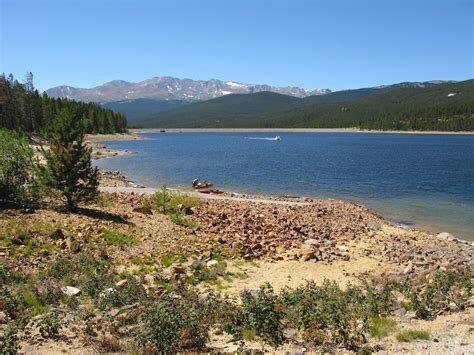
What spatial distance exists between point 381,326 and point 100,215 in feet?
47.9

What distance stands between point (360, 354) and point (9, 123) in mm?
99628

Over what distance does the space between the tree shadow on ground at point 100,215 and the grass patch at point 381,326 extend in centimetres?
1285

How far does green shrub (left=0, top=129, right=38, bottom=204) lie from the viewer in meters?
18.8

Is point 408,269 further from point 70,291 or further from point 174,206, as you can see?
point 174,206

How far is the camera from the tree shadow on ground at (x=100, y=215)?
19703 mm

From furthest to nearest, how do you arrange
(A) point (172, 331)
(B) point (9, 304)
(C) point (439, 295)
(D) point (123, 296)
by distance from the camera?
1. (C) point (439, 295)
2. (D) point (123, 296)
3. (B) point (9, 304)
4. (A) point (172, 331)

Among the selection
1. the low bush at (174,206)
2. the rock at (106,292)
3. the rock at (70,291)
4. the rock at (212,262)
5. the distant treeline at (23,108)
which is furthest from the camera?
the distant treeline at (23,108)

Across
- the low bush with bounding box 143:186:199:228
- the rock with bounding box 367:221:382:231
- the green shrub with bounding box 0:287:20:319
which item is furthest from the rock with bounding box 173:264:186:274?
the rock with bounding box 367:221:382:231

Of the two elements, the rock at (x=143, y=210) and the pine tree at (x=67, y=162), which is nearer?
the pine tree at (x=67, y=162)

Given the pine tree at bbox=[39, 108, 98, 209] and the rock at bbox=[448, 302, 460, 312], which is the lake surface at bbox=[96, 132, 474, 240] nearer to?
the rock at bbox=[448, 302, 460, 312]

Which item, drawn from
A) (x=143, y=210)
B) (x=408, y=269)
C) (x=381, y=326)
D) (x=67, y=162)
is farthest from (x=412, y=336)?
(x=67, y=162)

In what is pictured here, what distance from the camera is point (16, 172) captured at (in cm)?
1934

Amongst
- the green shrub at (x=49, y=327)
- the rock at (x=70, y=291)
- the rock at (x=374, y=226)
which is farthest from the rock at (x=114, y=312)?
the rock at (x=374, y=226)

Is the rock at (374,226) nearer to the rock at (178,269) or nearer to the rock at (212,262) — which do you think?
the rock at (212,262)
